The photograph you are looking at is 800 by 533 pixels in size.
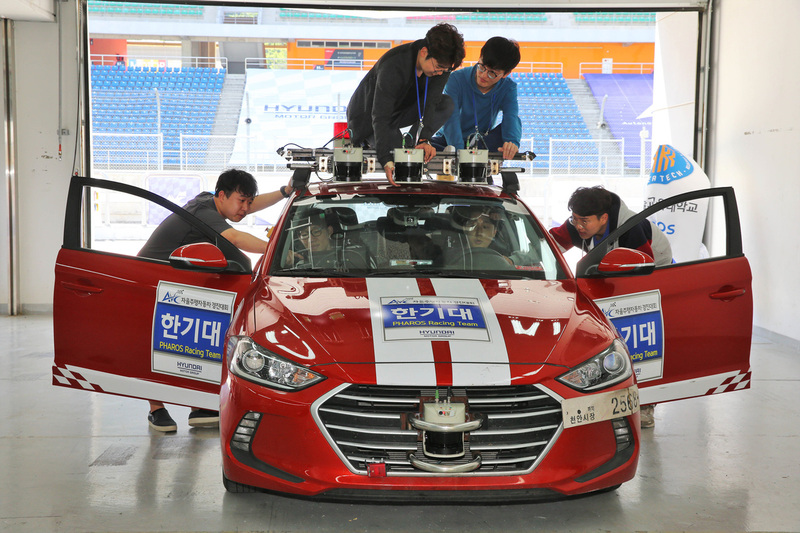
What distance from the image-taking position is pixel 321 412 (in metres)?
2.01

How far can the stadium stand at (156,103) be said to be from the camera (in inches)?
817

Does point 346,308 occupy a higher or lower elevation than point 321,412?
higher

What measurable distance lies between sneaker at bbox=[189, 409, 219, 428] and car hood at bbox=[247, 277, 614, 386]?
107 centimetres

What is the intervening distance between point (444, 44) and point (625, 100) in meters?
21.6

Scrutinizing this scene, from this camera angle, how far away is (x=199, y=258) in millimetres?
2701

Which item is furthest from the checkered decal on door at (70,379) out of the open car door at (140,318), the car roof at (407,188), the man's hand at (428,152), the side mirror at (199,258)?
the man's hand at (428,152)

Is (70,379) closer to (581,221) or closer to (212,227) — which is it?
(212,227)

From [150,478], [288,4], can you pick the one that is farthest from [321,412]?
[288,4]

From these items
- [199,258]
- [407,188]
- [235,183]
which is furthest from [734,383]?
[235,183]

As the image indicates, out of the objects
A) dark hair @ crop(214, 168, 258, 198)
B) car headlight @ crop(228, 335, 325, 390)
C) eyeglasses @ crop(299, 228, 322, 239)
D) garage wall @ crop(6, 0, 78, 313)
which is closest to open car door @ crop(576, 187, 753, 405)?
eyeglasses @ crop(299, 228, 322, 239)

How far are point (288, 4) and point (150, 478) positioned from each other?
16.3ft

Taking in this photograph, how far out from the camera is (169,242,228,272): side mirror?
270 centimetres

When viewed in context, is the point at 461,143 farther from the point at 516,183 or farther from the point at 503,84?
the point at 516,183

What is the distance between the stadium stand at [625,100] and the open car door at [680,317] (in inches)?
773
